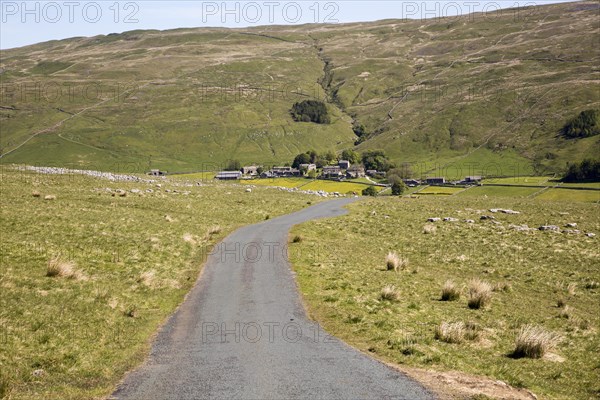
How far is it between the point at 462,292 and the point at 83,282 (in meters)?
18.4

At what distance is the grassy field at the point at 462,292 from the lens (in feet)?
53.1

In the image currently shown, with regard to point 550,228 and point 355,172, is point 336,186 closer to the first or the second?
point 355,172

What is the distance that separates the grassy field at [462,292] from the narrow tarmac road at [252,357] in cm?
134

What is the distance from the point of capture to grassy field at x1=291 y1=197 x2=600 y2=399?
16188 millimetres

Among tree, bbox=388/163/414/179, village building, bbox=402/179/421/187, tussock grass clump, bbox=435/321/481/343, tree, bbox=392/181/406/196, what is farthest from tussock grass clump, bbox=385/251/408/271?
tree, bbox=388/163/414/179

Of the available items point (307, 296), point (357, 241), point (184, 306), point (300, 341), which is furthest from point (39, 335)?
point (357, 241)

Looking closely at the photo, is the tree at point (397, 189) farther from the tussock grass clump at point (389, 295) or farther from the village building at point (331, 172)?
the tussock grass clump at point (389, 295)

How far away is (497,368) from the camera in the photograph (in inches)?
606

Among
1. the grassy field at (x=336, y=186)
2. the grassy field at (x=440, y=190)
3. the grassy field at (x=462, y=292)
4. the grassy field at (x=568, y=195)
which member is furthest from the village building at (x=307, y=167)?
the grassy field at (x=462, y=292)

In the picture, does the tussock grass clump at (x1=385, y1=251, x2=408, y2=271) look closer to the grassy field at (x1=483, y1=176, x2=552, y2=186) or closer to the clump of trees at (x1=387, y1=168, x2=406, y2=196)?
the clump of trees at (x1=387, y1=168, x2=406, y2=196)

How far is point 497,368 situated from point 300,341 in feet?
20.4

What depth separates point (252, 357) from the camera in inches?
612

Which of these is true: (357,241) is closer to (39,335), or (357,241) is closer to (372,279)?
(372,279)

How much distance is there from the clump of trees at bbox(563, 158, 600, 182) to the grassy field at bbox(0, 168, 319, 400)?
427ft
